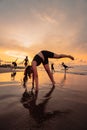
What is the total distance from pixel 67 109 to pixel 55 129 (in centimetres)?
144

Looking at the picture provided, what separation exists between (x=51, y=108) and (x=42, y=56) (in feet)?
13.5

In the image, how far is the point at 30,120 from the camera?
147 inches

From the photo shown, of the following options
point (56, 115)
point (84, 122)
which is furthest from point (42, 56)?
point (84, 122)

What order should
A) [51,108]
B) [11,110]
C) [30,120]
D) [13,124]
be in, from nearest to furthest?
1. [13,124]
2. [30,120]
3. [11,110]
4. [51,108]

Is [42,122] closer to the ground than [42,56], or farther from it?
closer to the ground

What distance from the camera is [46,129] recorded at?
3.23m

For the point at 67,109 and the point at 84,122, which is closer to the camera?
the point at 84,122

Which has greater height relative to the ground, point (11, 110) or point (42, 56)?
point (42, 56)

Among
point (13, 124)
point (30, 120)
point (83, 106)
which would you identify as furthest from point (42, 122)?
point (83, 106)

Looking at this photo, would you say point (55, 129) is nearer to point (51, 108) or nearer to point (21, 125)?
point (21, 125)

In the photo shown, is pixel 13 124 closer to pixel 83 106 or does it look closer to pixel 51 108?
pixel 51 108

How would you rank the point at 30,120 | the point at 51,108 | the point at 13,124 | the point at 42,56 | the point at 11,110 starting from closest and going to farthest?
the point at 13,124
the point at 30,120
the point at 11,110
the point at 51,108
the point at 42,56

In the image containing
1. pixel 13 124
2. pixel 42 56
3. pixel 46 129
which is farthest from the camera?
pixel 42 56

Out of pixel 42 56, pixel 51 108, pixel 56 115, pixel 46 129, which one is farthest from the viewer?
pixel 42 56
